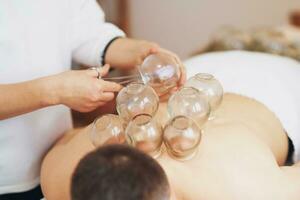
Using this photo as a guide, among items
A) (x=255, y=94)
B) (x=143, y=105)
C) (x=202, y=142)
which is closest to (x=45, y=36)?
(x=143, y=105)

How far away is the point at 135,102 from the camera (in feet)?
2.44

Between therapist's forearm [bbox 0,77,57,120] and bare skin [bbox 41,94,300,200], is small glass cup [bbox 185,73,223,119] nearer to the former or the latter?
bare skin [bbox 41,94,300,200]

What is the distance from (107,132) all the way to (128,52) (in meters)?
0.32

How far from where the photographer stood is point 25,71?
87 centimetres

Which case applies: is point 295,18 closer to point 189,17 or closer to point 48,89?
point 189,17

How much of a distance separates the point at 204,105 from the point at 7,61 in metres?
0.40

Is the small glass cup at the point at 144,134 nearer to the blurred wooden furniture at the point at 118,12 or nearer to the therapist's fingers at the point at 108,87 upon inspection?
the therapist's fingers at the point at 108,87

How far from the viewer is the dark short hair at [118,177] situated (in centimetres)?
52

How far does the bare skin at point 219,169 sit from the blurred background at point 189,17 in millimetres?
1544

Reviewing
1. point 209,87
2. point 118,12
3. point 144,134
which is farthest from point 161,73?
point 118,12

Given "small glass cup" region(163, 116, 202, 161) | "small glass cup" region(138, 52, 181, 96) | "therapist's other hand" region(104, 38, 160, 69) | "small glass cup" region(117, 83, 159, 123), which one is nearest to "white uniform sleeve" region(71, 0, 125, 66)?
"therapist's other hand" region(104, 38, 160, 69)

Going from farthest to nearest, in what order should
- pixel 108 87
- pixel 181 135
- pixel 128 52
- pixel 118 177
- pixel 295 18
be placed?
pixel 295 18
pixel 128 52
pixel 108 87
pixel 181 135
pixel 118 177

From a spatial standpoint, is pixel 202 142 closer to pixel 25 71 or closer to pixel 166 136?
pixel 166 136

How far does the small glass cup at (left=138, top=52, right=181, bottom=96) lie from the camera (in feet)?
2.86
